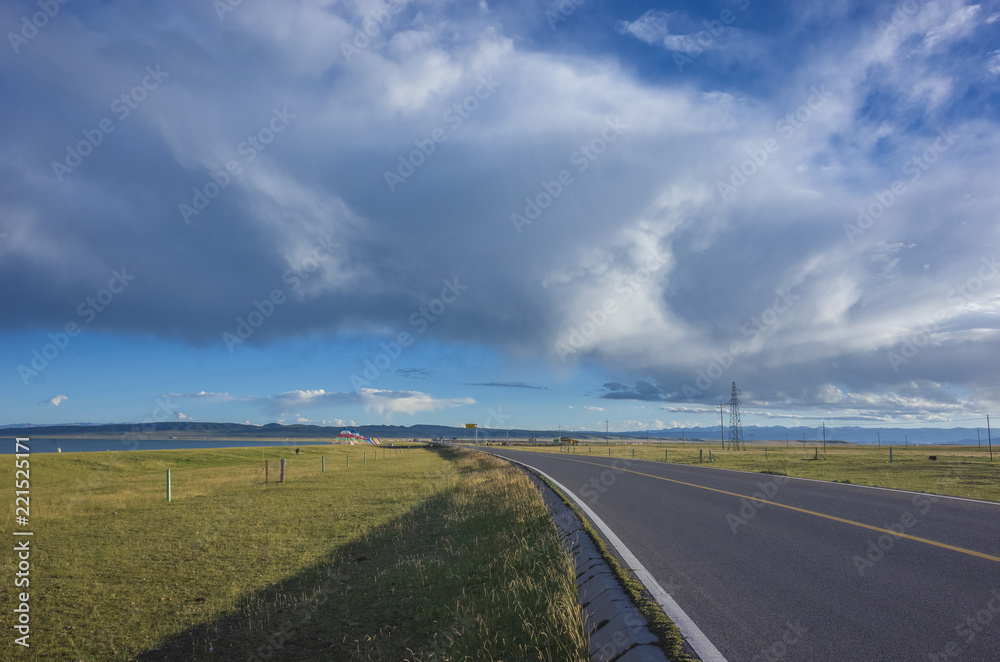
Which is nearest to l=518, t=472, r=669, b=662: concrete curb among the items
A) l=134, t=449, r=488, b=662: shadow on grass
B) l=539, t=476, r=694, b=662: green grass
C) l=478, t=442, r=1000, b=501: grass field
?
l=539, t=476, r=694, b=662: green grass

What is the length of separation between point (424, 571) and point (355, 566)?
1628mm

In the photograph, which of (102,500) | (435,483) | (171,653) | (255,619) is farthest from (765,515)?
(102,500)

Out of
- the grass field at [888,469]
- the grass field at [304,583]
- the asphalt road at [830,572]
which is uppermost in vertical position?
the asphalt road at [830,572]

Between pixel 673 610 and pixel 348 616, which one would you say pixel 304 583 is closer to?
pixel 348 616

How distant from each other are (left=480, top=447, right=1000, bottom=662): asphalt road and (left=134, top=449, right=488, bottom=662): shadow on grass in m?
2.97

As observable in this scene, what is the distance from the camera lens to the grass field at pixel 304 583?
6281mm

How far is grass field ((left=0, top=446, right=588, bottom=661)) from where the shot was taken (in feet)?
20.6

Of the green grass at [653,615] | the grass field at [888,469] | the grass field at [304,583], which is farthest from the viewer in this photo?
the grass field at [888,469]

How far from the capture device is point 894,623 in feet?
16.5

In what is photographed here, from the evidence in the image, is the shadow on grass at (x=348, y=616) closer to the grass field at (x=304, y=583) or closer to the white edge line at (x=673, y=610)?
the grass field at (x=304, y=583)

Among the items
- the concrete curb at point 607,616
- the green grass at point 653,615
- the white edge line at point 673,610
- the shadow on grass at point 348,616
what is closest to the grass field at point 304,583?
the shadow on grass at point 348,616

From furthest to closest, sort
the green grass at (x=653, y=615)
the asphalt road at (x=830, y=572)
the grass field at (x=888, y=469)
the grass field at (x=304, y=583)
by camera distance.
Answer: the grass field at (x=888, y=469) < the grass field at (x=304, y=583) < the asphalt road at (x=830, y=572) < the green grass at (x=653, y=615)

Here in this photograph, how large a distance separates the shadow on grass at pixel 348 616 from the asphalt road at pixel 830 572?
2.97 m

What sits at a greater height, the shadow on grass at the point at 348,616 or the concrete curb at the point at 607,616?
the concrete curb at the point at 607,616
